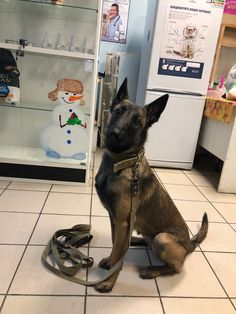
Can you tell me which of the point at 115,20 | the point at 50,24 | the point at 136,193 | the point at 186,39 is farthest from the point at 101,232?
the point at 115,20

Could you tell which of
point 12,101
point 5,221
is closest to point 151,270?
point 5,221

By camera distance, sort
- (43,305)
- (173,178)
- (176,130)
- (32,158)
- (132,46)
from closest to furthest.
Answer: (43,305) → (32,158) → (173,178) → (176,130) → (132,46)

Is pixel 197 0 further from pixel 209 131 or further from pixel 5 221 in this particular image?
pixel 5 221

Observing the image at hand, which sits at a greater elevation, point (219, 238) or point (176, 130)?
point (176, 130)

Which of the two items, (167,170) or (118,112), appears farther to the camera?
(167,170)

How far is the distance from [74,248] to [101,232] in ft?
0.99

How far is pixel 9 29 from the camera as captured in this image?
8.60 ft

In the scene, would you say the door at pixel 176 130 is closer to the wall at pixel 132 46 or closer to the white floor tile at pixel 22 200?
the wall at pixel 132 46

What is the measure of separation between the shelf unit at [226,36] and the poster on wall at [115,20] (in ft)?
4.13

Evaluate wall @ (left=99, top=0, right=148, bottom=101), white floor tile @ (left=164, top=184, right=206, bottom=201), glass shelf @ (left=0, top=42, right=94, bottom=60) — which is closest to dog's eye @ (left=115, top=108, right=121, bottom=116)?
glass shelf @ (left=0, top=42, right=94, bottom=60)

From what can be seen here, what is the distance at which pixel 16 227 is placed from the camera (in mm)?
1888

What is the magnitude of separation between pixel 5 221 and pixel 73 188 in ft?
2.56

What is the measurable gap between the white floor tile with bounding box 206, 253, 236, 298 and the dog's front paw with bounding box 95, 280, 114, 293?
0.66 metres

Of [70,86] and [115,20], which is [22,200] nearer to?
[70,86]
